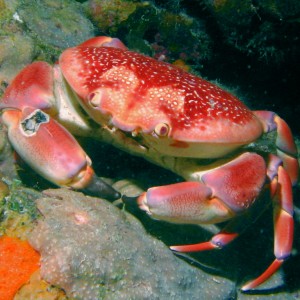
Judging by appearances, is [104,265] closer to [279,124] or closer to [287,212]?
[287,212]

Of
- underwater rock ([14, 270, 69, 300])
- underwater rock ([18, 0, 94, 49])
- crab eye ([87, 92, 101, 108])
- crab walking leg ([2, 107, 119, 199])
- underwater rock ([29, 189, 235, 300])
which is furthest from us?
underwater rock ([18, 0, 94, 49])

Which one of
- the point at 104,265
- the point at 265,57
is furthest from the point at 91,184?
the point at 265,57

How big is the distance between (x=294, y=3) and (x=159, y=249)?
10.7 ft

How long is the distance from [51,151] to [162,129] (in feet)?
3.12

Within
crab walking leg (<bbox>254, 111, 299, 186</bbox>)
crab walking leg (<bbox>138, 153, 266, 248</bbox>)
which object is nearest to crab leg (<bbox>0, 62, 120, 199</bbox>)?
crab walking leg (<bbox>138, 153, 266, 248</bbox>)

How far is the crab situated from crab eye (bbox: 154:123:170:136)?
0.4 inches

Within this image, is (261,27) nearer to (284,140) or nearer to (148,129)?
(284,140)

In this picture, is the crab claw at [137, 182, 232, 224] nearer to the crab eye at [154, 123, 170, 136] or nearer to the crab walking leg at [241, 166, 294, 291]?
the crab eye at [154, 123, 170, 136]

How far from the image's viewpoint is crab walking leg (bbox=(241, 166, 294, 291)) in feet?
11.8

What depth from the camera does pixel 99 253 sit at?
2.49m

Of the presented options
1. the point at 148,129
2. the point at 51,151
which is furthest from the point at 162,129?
the point at 51,151

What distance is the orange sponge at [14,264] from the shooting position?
7.29 feet

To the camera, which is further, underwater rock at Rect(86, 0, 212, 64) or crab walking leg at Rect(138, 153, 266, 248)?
underwater rock at Rect(86, 0, 212, 64)

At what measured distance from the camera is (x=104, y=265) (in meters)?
2.47
